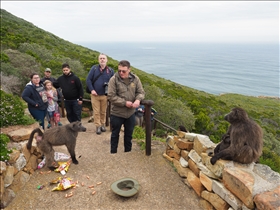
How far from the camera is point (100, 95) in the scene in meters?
6.29

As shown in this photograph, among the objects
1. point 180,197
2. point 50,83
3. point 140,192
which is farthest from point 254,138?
point 50,83

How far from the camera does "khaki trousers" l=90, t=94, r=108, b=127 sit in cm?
640

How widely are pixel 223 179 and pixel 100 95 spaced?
3.92 meters

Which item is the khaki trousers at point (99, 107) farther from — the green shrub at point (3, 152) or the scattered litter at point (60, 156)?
the green shrub at point (3, 152)

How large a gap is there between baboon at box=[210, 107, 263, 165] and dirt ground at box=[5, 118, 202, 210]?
110 cm

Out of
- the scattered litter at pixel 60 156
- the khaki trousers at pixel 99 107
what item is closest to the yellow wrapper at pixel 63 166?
the scattered litter at pixel 60 156

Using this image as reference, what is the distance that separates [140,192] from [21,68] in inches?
392

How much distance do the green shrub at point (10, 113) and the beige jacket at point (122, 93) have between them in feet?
7.38

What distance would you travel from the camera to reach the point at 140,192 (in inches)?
165

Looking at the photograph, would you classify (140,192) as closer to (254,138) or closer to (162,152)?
(162,152)

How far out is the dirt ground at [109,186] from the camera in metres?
3.83

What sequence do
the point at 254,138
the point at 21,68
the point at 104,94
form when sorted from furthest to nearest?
the point at 21,68 < the point at 104,94 < the point at 254,138

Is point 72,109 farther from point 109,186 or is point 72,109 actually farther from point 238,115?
point 238,115

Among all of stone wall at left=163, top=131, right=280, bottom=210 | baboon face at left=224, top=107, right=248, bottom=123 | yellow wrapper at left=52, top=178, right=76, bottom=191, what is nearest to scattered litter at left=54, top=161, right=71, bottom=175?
yellow wrapper at left=52, top=178, right=76, bottom=191
